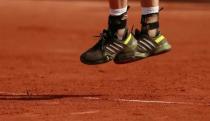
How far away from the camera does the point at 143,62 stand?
10672mm

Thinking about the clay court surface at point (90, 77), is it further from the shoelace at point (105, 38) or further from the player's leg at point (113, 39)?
the shoelace at point (105, 38)

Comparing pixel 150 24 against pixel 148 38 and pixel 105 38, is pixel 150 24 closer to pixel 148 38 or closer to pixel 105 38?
pixel 148 38

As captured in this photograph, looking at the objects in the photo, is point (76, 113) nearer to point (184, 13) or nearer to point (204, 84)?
point (204, 84)

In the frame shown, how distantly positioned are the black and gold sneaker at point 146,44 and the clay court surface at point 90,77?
18.3 inches

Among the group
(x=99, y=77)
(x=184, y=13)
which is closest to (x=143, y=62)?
(x=99, y=77)

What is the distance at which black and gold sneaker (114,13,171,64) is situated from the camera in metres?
6.90

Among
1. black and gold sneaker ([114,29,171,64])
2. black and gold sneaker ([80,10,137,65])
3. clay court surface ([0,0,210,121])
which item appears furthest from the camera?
black and gold sneaker ([114,29,171,64])

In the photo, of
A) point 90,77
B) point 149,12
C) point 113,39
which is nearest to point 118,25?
point 113,39

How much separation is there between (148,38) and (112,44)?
371 mm

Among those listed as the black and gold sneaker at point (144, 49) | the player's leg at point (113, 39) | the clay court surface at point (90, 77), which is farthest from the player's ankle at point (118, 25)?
the clay court surface at point (90, 77)

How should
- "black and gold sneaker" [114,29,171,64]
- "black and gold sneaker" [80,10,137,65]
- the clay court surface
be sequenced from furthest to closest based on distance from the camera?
"black and gold sneaker" [114,29,171,64] → "black and gold sneaker" [80,10,137,65] → the clay court surface

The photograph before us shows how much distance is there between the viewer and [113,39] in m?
6.90

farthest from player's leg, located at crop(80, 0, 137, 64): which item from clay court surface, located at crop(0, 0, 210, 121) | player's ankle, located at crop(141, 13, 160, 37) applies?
clay court surface, located at crop(0, 0, 210, 121)

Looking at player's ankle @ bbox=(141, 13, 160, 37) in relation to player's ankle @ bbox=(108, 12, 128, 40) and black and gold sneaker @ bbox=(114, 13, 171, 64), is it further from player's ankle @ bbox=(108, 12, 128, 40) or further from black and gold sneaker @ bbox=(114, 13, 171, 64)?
player's ankle @ bbox=(108, 12, 128, 40)
